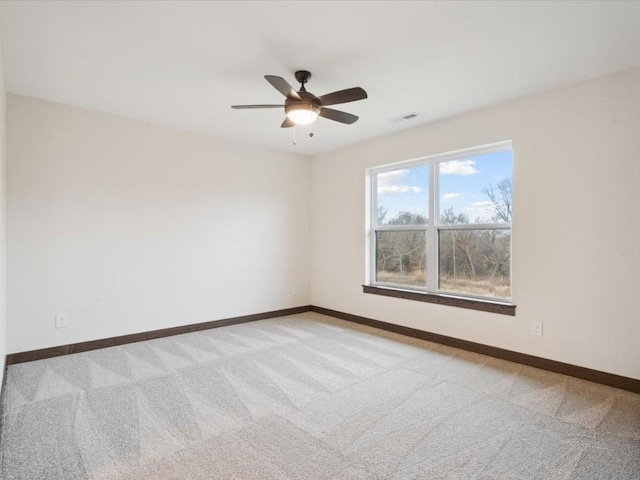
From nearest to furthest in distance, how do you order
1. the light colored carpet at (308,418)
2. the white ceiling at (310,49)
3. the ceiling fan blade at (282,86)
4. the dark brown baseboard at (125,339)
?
1. the light colored carpet at (308,418)
2. the white ceiling at (310,49)
3. the ceiling fan blade at (282,86)
4. the dark brown baseboard at (125,339)

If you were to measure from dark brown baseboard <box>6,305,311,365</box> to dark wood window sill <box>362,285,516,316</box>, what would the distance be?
157cm

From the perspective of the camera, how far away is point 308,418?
2289 millimetres

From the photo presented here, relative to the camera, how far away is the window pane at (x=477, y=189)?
3518 mm

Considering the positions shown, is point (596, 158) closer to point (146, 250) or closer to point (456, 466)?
point (456, 466)

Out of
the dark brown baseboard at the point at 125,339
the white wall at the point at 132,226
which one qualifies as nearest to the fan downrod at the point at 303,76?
the white wall at the point at 132,226

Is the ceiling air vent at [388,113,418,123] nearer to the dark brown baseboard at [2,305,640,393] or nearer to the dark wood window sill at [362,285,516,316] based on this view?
the dark wood window sill at [362,285,516,316]

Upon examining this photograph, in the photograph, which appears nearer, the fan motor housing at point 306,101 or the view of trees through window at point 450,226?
the fan motor housing at point 306,101

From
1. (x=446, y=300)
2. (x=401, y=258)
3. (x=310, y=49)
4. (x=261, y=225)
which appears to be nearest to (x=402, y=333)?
(x=446, y=300)

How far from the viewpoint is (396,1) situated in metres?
1.97

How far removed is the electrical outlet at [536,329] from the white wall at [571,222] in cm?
4

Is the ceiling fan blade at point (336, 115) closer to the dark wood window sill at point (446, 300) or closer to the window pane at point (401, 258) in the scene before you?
the window pane at point (401, 258)

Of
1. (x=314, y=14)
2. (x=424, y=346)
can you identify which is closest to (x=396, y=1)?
(x=314, y=14)

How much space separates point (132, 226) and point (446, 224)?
3.57 metres

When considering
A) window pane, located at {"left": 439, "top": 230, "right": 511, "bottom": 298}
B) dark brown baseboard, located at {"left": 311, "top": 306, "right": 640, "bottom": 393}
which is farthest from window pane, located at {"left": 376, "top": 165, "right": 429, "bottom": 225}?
dark brown baseboard, located at {"left": 311, "top": 306, "right": 640, "bottom": 393}
